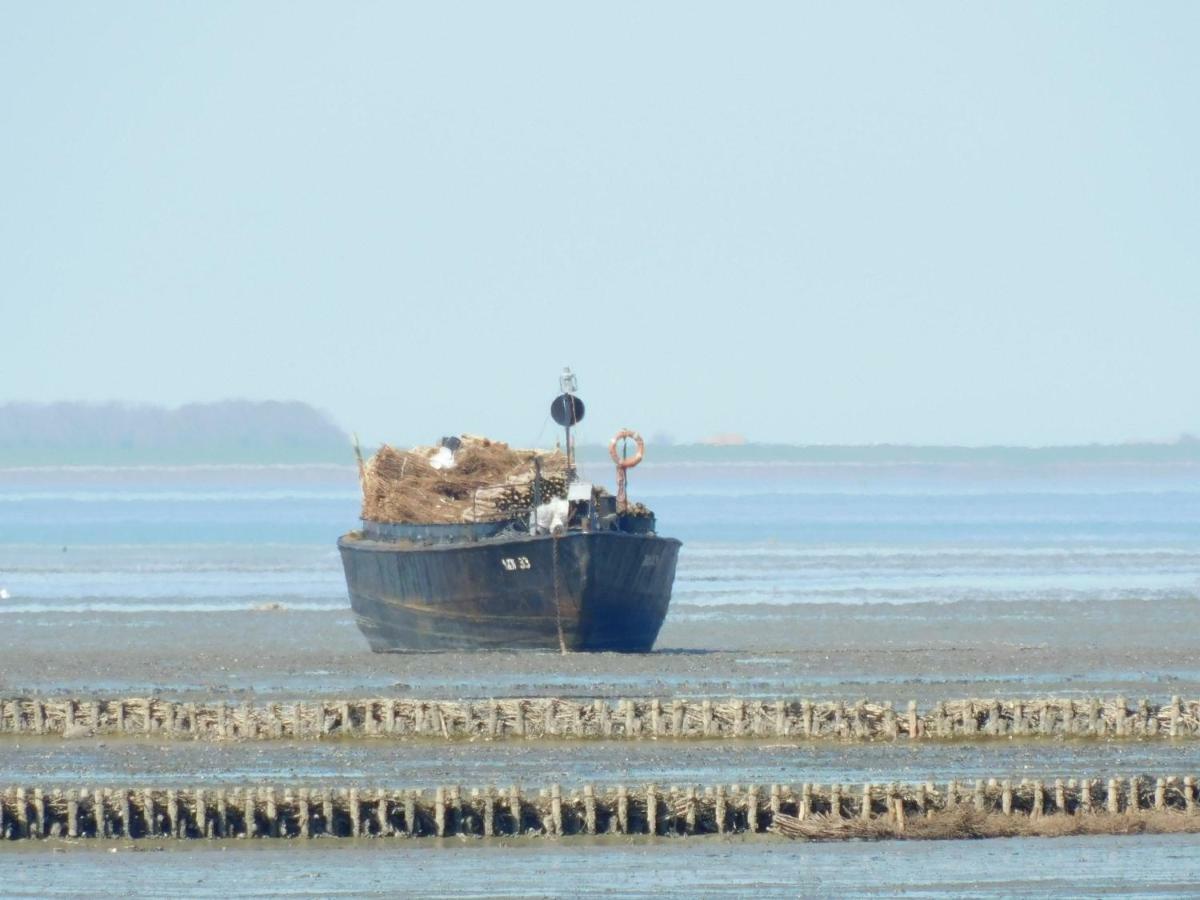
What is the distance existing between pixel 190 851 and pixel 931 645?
23135 mm

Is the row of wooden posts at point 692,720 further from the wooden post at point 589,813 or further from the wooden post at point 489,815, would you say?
the wooden post at point 489,815

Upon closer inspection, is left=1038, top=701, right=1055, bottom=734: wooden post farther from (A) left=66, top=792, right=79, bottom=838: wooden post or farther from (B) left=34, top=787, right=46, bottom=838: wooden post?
(B) left=34, top=787, right=46, bottom=838: wooden post

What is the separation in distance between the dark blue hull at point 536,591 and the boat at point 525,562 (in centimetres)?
2

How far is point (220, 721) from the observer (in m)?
30.1

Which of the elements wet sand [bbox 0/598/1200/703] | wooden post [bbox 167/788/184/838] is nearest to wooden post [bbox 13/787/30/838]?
wooden post [bbox 167/788/184/838]

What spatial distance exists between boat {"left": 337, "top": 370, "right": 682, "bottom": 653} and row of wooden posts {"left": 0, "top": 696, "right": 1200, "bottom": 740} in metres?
9.63

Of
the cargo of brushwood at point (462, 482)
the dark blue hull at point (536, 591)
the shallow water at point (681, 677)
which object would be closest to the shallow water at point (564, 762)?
the shallow water at point (681, 677)

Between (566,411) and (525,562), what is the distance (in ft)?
11.1

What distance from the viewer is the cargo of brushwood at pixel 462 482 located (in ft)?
137

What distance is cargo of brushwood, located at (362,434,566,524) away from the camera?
41.7 meters

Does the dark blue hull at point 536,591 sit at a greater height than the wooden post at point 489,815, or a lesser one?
greater

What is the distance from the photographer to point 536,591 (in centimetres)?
4041

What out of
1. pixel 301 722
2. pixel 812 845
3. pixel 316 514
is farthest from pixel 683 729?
pixel 316 514

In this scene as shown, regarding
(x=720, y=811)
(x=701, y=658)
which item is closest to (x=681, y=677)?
(x=701, y=658)
